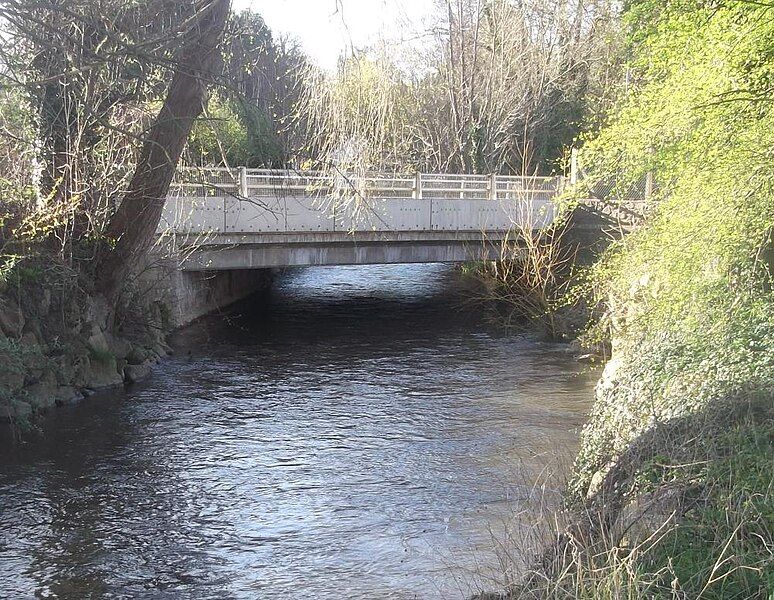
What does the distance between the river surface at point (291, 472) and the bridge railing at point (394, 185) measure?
314cm

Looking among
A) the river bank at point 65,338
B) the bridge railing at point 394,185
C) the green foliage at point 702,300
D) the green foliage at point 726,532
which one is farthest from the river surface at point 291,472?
the bridge railing at point 394,185

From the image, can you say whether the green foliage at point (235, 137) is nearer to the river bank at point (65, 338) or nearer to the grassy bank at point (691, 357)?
the river bank at point (65, 338)

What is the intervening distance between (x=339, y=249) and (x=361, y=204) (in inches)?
131

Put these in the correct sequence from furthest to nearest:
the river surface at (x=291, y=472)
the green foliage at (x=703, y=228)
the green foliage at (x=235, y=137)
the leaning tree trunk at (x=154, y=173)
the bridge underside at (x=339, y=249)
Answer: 1. the bridge underside at (x=339, y=249)
2. the leaning tree trunk at (x=154, y=173)
3. the green foliage at (x=235, y=137)
4. the green foliage at (x=703, y=228)
5. the river surface at (x=291, y=472)

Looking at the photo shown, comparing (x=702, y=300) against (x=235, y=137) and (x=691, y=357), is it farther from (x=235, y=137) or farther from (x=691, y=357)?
(x=235, y=137)

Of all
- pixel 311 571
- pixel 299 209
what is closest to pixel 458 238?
pixel 299 209

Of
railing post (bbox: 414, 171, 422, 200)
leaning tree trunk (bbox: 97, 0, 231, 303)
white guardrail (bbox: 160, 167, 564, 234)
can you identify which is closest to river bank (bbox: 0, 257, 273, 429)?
leaning tree trunk (bbox: 97, 0, 231, 303)

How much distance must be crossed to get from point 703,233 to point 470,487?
12.4ft

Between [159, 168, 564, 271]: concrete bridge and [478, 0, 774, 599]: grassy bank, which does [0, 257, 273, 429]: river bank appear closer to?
[159, 168, 564, 271]: concrete bridge

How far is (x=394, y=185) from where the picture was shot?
2056cm

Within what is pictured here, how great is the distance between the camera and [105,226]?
50.1ft

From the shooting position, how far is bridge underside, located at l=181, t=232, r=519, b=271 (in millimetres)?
18422

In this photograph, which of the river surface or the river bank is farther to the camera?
the river bank

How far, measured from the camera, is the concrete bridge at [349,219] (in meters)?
17.6
